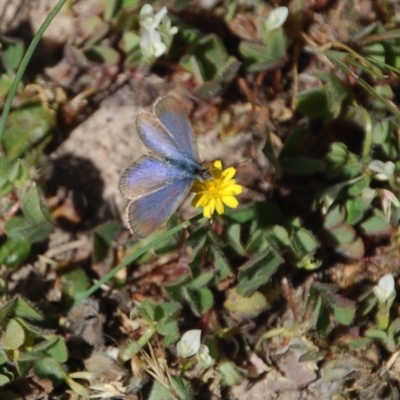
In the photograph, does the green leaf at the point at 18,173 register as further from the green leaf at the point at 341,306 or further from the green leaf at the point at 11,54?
the green leaf at the point at 341,306

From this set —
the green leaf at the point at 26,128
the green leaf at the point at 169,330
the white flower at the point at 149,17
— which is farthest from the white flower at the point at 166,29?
the green leaf at the point at 169,330

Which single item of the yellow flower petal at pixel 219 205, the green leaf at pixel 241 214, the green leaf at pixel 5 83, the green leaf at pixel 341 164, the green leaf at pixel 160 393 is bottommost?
the green leaf at pixel 160 393

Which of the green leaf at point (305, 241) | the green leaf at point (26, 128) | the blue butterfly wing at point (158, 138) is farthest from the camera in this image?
the green leaf at point (26, 128)

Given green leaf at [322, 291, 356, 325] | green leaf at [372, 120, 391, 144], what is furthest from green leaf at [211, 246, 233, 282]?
green leaf at [372, 120, 391, 144]

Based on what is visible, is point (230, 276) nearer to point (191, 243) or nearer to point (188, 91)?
point (191, 243)

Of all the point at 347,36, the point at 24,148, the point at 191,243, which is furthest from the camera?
the point at 347,36

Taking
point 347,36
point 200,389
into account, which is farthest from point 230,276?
point 347,36

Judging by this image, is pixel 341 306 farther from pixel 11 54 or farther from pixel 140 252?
pixel 11 54
